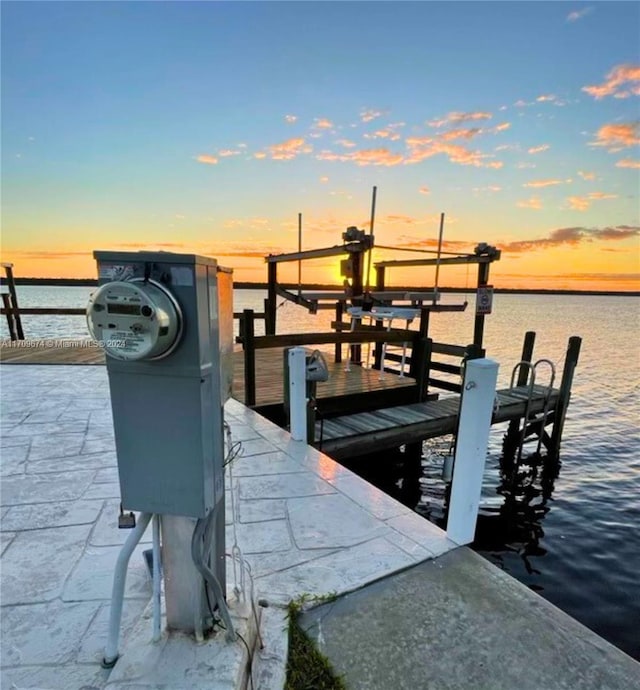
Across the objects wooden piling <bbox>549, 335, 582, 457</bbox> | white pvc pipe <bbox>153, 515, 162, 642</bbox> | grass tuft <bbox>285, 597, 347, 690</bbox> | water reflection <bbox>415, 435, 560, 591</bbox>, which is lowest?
water reflection <bbox>415, 435, 560, 591</bbox>

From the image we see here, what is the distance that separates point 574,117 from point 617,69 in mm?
931

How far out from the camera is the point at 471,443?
2.11 metres

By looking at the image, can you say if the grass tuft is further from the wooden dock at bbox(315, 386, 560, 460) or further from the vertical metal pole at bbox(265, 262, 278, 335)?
the vertical metal pole at bbox(265, 262, 278, 335)

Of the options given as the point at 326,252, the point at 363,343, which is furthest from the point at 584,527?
the point at 326,252

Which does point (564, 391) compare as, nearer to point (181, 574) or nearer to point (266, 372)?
point (266, 372)

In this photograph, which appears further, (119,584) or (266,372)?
(266,372)

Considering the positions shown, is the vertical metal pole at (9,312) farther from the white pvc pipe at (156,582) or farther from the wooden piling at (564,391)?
the wooden piling at (564,391)

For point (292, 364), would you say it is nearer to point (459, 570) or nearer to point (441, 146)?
point (459, 570)

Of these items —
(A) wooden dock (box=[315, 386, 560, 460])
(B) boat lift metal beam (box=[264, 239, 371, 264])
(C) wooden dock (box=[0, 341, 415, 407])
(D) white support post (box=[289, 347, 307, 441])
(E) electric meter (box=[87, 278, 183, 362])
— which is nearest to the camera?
(E) electric meter (box=[87, 278, 183, 362])

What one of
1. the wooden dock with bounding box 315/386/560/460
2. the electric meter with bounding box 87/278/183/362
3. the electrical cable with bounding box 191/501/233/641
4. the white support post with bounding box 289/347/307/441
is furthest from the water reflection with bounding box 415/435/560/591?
the electric meter with bounding box 87/278/183/362

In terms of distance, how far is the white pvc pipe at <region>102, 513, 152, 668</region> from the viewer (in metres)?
1.10

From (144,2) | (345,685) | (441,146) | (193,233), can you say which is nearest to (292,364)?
(345,685)

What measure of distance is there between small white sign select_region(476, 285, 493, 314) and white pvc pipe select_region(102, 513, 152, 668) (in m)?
7.09

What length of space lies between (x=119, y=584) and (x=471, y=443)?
178 cm
